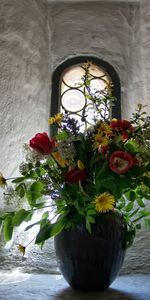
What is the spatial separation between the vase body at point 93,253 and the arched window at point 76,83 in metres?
0.64

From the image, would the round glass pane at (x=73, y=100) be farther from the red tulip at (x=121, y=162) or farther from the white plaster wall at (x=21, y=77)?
the red tulip at (x=121, y=162)

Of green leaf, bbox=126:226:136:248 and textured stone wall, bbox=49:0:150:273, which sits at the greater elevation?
textured stone wall, bbox=49:0:150:273

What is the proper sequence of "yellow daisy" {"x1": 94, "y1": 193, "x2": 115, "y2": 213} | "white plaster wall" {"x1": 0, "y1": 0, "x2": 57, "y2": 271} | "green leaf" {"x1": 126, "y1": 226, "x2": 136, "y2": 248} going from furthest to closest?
"white plaster wall" {"x1": 0, "y1": 0, "x2": 57, "y2": 271}
"green leaf" {"x1": 126, "y1": 226, "x2": 136, "y2": 248}
"yellow daisy" {"x1": 94, "y1": 193, "x2": 115, "y2": 213}

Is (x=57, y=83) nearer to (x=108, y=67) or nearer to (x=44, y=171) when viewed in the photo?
(x=108, y=67)

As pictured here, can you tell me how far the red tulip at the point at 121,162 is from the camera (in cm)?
92

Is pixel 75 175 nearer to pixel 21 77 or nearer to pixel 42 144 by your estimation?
pixel 42 144

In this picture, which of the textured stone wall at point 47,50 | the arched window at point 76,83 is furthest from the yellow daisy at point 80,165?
the arched window at point 76,83

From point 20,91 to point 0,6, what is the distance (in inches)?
14.0

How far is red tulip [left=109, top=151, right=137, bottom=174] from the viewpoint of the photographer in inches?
36.4

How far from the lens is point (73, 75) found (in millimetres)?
1630

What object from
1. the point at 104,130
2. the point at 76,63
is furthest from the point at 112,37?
the point at 104,130

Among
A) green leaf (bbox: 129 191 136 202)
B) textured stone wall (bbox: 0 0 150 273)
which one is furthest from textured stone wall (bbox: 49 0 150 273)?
green leaf (bbox: 129 191 136 202)

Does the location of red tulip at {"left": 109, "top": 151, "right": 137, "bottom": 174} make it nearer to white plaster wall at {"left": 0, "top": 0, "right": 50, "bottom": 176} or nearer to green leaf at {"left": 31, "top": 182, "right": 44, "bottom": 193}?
green leaf at {"left": 31, "top": 182, "right": 44, "bottom": 193}

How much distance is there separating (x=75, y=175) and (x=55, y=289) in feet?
0.91
